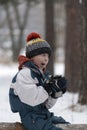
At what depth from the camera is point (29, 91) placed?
5.32 m

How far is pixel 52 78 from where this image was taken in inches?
215

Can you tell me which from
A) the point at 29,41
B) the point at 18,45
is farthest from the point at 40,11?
the point at 29,41

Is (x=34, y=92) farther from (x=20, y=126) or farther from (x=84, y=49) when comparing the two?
(x=84, y=49)

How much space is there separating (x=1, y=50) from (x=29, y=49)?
38920mm

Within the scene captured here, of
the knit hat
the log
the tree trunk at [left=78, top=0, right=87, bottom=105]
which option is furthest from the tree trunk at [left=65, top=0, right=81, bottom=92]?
the knit hat

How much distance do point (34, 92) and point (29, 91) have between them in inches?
1.9

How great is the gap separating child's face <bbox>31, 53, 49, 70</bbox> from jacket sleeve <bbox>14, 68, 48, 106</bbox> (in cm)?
28

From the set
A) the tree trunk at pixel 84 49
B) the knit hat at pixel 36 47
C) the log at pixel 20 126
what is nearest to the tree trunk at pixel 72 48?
the tree trunk at pixel 84 49

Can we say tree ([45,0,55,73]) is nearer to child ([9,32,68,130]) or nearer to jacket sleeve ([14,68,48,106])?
child ([9,32,68,130])

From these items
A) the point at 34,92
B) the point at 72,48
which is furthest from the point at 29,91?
the point at 72,48

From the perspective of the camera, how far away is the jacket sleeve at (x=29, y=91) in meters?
5.32

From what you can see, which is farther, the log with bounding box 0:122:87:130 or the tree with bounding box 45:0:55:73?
the tree with bounding box 45:0:55:73

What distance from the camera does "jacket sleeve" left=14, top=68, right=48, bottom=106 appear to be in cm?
532

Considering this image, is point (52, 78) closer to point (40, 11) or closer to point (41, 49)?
point (41, 49)
